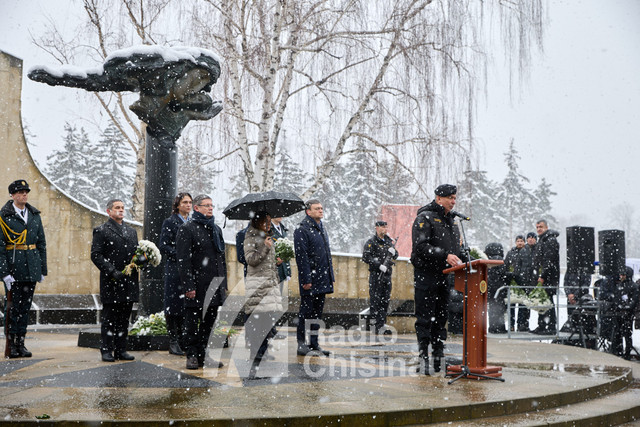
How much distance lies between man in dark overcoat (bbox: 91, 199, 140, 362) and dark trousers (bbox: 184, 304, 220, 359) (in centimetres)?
110

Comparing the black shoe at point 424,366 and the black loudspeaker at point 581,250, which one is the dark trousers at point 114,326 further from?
the black loudspeaker at point 581,250

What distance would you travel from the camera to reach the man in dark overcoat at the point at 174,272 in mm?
8336

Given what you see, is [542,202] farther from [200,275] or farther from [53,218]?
[200,275]

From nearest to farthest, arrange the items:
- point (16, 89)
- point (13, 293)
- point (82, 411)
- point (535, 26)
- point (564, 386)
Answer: point (82, 411) → point (564, 386) → point (13, 293) → point (16, 89) → point (535, 26)

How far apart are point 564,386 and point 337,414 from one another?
112 inches

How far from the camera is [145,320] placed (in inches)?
362

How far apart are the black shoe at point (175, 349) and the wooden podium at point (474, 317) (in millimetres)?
3549

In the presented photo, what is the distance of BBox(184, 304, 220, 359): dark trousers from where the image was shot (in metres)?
7.17

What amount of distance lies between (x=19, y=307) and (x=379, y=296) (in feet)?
20.9

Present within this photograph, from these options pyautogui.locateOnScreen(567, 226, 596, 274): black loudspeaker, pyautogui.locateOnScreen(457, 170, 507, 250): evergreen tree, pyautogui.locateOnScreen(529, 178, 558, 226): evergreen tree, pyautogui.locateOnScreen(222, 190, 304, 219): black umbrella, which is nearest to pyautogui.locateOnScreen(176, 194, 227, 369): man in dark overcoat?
pyautogui.locateOnScreen(222, 190, 304, 219): black umbrella

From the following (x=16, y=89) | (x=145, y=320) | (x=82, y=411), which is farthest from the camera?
(x=16, y=89)

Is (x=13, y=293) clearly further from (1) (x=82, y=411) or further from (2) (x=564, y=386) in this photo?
(2) (x=564, y=386)

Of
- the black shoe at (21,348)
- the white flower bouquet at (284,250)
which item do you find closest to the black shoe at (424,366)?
the white flower bouquet at (284,250)

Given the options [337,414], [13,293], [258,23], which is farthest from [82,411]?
[258,23]
